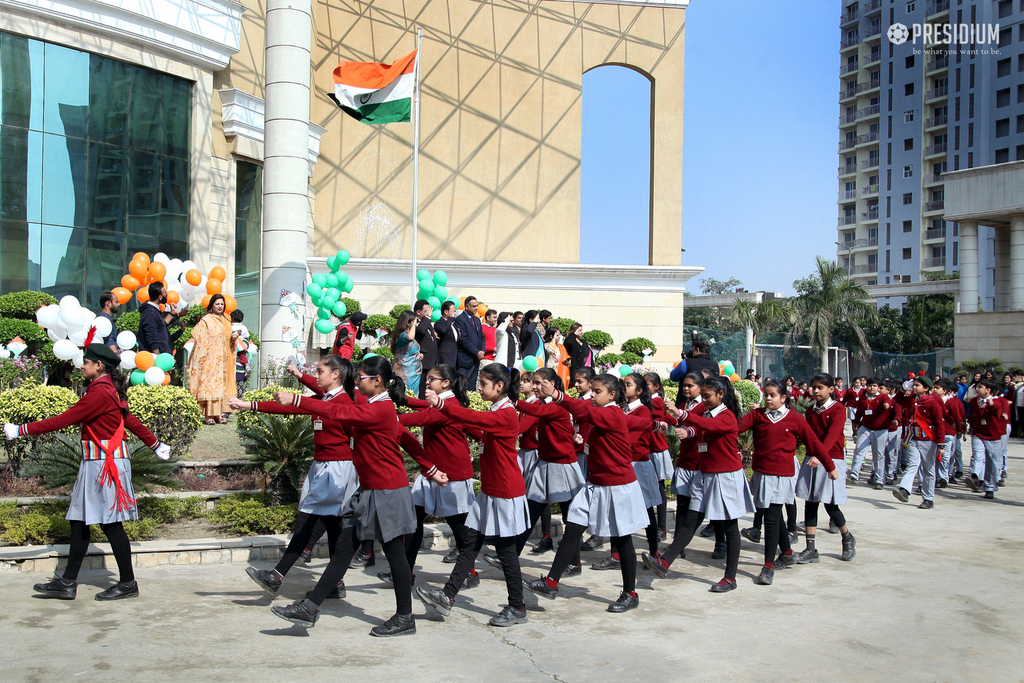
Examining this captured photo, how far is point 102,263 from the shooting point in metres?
16.0

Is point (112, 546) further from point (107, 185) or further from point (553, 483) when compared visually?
point (107, 185)

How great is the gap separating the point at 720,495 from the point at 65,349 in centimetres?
769

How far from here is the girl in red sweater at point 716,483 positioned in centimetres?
650

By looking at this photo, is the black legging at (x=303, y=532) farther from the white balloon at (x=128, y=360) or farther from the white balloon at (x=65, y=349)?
the white balloon at (x=65, y=349)

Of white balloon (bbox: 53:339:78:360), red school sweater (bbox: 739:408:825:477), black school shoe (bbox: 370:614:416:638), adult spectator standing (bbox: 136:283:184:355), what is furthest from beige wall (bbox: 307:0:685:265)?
black school shoe (bbox: 370:614:416:638)

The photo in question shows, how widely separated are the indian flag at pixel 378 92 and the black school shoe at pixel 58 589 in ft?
38.8

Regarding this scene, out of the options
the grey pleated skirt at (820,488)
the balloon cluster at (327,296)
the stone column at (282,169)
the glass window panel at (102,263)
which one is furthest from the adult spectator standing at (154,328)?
the grey pleated skirt at (820,488)

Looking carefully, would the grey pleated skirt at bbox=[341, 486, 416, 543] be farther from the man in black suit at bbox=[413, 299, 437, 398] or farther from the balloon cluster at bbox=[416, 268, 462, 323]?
the balloon cluster at bbox=[416, 268, 462, 323]

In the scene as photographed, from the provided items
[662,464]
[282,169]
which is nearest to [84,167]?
[282,169]

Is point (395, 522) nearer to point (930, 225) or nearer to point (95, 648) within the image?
point (95, 648)

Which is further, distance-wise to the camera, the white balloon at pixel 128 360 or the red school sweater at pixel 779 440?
the white balloon at pixel 128 360

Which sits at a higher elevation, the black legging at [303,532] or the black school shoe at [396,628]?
the black legging at [303,532]

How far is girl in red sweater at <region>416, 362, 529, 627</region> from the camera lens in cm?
546

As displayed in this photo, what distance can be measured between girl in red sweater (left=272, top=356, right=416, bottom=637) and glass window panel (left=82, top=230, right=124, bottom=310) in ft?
41.2
